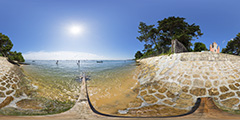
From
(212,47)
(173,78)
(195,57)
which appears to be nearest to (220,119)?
(173,78)

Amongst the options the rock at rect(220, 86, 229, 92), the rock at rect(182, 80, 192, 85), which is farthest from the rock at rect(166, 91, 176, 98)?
the rock at rect(220, 86, 229, 92)

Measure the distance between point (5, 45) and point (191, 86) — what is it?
30.1 metres

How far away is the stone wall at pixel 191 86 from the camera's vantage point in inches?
142

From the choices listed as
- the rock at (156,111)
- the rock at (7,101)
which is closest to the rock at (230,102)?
the rock at (156,111)

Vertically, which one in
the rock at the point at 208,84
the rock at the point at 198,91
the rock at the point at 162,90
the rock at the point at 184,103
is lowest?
the rock at the point at 184,103

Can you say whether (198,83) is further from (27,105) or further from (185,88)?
(27,105)

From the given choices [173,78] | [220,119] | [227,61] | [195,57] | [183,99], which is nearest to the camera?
[220,119]

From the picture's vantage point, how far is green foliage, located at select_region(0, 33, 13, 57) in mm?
16844

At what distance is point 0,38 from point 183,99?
2925cm

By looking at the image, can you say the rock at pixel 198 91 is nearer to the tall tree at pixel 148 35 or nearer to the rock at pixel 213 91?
the rock at pixel 213 91

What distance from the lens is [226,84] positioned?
4625 millimetres

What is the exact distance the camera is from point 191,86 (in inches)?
191

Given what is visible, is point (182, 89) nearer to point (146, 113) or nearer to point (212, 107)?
point (212, 107)

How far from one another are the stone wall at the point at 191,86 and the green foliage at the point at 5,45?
27007 mm
